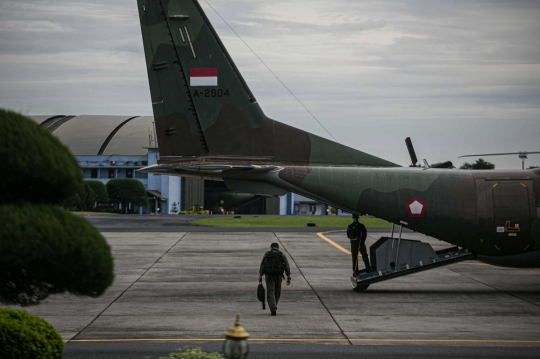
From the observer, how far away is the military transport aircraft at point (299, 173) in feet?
60.3

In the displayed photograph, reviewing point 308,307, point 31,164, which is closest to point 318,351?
point 308,307

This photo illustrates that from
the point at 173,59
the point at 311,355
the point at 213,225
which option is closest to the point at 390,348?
the point at 311,355

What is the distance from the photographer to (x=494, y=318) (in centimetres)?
1500

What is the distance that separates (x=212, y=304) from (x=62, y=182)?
10.5 meters

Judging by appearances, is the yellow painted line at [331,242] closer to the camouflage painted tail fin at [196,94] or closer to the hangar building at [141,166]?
the camouflage painted tail fin at [196,94]

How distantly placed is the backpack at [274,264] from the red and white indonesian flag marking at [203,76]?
5915mm

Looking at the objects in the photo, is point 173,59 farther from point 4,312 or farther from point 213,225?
point 213,225

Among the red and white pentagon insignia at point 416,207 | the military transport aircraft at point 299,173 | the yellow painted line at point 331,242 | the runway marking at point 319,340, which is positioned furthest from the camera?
the yellow painted line at point 331,242

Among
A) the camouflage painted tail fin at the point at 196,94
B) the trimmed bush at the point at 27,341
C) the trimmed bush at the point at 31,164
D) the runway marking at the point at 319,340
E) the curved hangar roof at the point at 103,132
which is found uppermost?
the curved hangar roof at the point at 103,132

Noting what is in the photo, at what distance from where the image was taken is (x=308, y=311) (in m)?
15.6

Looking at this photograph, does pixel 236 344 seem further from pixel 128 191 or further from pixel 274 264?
pixel 128 191

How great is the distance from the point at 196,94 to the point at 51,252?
42.4 ft

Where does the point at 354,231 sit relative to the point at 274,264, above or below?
above

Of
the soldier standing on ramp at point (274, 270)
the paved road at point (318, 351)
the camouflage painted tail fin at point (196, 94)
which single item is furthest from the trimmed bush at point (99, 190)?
the paved road at point (318, 351)
